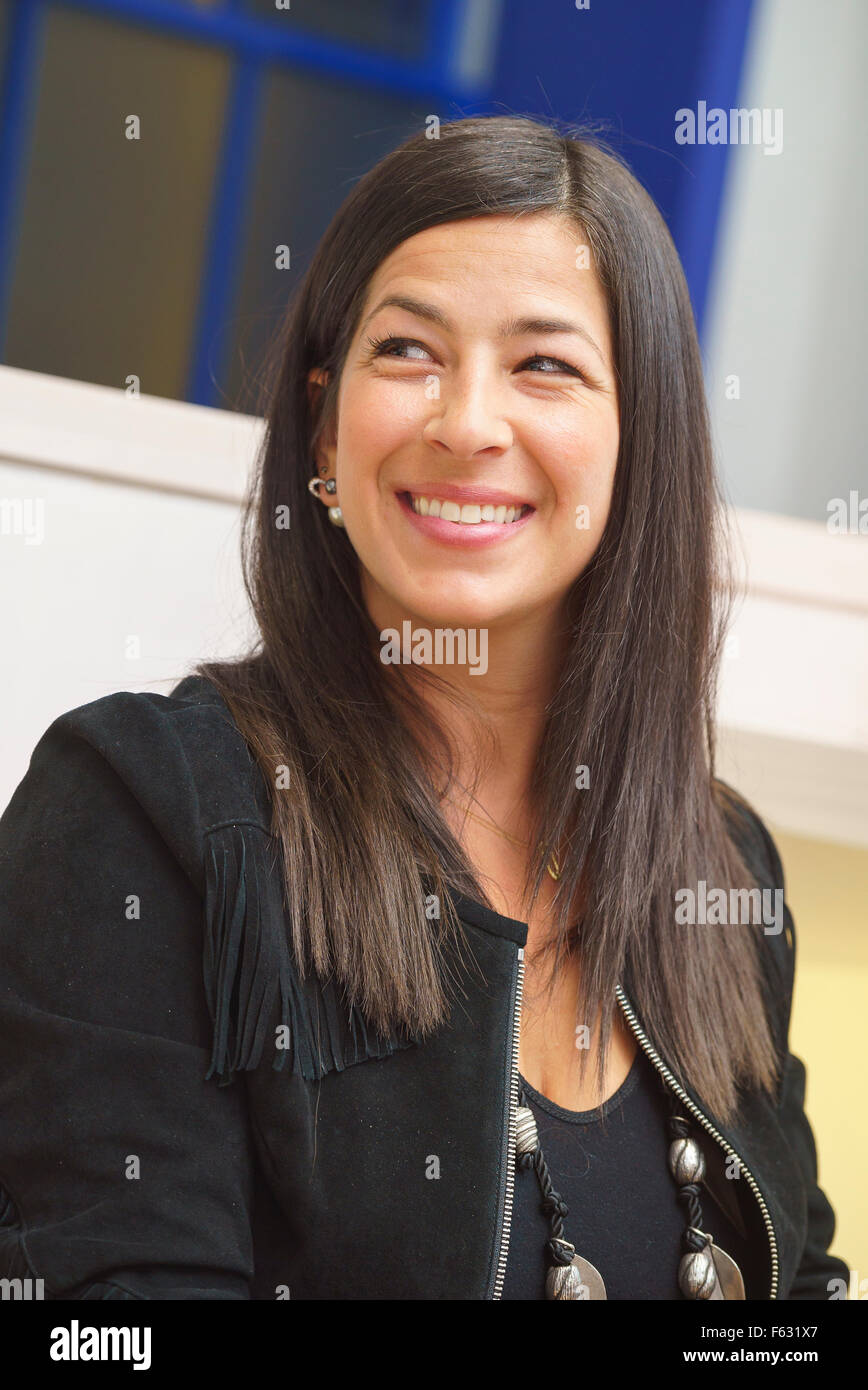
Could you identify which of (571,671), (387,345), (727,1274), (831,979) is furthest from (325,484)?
(831,979)

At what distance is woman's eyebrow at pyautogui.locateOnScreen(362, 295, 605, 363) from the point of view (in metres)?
1.10

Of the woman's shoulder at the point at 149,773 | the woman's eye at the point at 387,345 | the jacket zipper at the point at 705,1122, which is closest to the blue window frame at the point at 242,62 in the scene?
the woman's eye at the point at 387,345

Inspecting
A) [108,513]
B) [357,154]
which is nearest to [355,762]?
[108,513]

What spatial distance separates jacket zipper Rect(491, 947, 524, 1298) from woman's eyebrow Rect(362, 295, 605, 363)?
500 millimetres

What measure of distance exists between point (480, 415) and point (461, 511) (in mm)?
82

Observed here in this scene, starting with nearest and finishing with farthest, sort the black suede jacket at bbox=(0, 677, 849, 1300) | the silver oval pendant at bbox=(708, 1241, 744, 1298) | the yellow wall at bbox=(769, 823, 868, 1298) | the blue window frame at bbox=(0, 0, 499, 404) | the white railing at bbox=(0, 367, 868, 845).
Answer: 1. the black suede jacket at bbox=(0, 677, 849, 1300)
2. the silver oval pendant at bbox=(708, 1241, 744, 1298)
3. the white railing at bbox=(0, 367, 868, 845)
4. the yellow wall at bbox=(769, 823, 868, 1298)
5. the blue window frame at bbox=(0, 0, 499, 404)

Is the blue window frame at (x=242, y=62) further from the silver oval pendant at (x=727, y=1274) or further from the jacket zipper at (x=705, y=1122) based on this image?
the silver oval pendant at (x=727, y=1274)

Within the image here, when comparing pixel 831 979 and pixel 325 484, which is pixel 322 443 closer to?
pixel 325 484

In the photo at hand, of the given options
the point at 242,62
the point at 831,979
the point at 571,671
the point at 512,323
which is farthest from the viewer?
the point at 242,62

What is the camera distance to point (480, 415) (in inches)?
42.3

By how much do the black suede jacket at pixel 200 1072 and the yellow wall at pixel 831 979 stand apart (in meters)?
0.92

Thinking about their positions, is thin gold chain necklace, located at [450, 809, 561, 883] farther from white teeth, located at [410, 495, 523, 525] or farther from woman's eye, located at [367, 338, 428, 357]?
woman's eye, located at [367, 338, 428, 357]

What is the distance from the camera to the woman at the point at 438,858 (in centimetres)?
98

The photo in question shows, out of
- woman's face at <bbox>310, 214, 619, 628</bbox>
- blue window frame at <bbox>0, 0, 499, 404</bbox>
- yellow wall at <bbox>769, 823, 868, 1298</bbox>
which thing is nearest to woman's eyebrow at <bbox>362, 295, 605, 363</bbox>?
woman's face at <bbox>310, 214, 619, 628</bbox>
